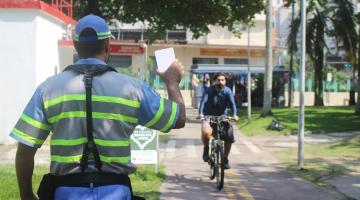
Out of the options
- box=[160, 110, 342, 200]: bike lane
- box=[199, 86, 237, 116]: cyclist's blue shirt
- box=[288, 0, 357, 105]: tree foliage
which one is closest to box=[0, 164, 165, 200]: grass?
box=[160, 110, 342, 200]: bike lane

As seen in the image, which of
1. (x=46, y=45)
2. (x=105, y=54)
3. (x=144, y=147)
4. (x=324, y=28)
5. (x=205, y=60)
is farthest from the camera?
(x=205, y=60)

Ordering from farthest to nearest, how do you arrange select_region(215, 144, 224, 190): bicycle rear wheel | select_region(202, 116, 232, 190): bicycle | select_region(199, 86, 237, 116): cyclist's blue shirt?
select_region(199, 86, 237, 116): cyclist's blue shirt → select_region(202, 116, 232, 190): bicycle → select_region(215, 144, 224, 190): bicycle rear wheel

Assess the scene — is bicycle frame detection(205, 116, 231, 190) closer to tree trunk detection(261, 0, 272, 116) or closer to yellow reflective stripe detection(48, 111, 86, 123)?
yellow reflective stripe detection(48, 111, 86, 123)

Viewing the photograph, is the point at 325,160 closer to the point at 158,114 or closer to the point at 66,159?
the point at 158,114

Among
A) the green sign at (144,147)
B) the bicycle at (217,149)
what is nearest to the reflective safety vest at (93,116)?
the bicycle at (217,149)

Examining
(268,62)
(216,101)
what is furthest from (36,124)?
(268,62)

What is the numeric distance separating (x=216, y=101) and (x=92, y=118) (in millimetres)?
7976

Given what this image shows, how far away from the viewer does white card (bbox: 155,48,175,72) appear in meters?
3.66

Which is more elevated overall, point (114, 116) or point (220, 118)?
point (114, 116)

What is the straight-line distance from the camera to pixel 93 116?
3.21m

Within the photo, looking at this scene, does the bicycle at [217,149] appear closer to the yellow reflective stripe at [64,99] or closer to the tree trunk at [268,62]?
the yellow reflective stripe at [64,99]

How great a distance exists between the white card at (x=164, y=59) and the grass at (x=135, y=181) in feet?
17.3

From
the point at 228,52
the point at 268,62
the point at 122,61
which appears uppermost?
the point at 228,52

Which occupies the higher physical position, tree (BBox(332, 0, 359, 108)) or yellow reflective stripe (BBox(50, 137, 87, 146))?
tree (BBox(332, 0, 359, 108))
